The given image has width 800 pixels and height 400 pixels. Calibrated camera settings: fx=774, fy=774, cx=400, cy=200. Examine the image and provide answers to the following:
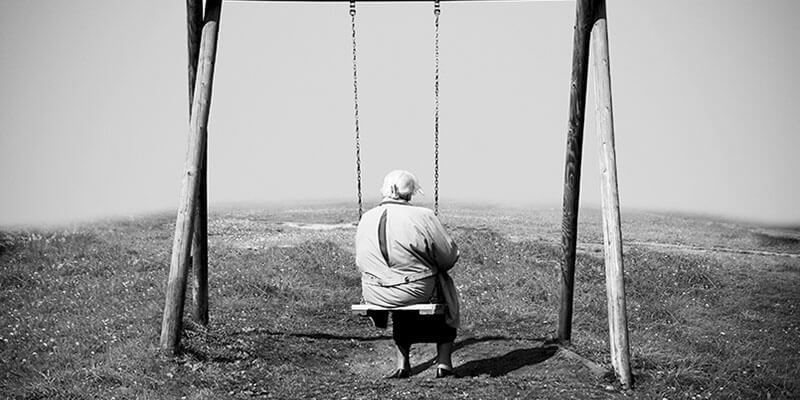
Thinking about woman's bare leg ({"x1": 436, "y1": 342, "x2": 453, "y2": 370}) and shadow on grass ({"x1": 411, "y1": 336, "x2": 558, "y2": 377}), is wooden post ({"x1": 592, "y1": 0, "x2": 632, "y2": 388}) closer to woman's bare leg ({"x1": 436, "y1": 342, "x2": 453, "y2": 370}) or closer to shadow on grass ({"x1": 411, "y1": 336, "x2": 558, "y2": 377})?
shadow on grass ({"x1": 411, "y1": 336, "x2": 558, "y2": 377})

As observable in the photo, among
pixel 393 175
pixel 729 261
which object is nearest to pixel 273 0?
pixel 393 175

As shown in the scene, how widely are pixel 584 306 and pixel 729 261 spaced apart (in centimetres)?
661

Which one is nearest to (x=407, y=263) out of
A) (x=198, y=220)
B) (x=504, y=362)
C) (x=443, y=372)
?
(x=443, y=372)

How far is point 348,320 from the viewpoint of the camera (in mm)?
11703

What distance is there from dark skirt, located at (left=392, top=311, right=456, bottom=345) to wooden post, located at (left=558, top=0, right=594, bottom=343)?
1.89 m

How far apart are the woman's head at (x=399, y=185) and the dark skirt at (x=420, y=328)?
122 cm

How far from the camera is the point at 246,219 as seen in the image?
2216cm

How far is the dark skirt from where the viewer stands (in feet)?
26.8

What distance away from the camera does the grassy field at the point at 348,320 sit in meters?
7.75

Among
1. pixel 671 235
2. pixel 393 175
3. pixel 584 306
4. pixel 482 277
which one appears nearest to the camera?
pixel 393 175

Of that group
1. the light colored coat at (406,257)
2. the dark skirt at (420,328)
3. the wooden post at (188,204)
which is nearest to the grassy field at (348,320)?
the wooden post at (188,204)

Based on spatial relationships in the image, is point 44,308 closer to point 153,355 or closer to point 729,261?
point 153,355

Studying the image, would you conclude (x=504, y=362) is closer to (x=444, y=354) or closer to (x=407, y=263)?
(x=444, y=354)

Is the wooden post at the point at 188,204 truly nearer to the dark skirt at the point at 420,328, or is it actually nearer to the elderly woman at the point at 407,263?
the elderly woman at the point at 407,263
